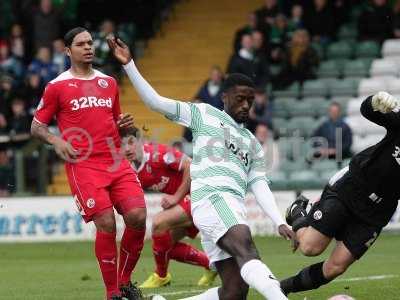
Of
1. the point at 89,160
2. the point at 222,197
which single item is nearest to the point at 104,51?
the point at 89,160

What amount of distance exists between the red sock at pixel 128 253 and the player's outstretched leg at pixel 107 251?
47 centimetres

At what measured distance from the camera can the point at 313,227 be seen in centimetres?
1072

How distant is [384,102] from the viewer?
9.64 m

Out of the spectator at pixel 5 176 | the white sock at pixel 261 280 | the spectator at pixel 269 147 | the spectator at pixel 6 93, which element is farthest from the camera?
the spectator at pixel 6 93

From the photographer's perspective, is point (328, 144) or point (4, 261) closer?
point (4, 261)

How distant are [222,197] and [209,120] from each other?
0.67 meters

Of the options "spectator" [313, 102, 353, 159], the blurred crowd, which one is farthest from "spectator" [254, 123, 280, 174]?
"spectator" [313, 102, 353, 159]

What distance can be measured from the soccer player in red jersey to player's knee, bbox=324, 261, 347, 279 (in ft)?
5.94

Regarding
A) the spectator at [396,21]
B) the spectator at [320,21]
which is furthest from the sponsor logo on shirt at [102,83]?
the spectator at [320,21]

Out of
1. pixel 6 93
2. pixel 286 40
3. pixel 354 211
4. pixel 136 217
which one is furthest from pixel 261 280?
pixel 286 40

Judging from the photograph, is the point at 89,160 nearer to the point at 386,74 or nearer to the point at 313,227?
the point at 313,227

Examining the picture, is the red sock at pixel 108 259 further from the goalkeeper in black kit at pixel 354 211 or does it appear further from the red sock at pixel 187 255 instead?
the red sock at pixel 187 255

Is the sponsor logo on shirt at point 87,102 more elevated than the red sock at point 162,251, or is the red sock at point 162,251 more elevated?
the sponsor logo on shirt at point 87,102

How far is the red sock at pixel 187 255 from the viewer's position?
1340 centimetres
